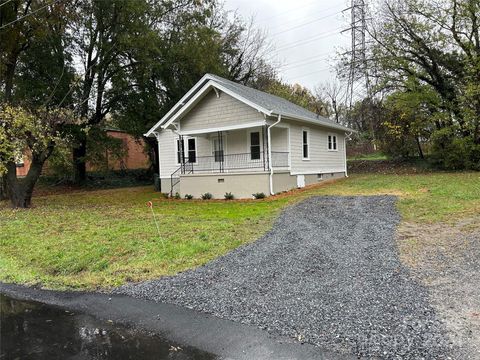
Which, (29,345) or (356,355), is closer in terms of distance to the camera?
(356,355)

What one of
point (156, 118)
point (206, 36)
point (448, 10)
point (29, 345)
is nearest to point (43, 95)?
point (156, 118)

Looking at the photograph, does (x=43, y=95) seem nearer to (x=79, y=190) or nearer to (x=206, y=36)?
(x=79, y=190)

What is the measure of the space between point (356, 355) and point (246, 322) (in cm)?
122

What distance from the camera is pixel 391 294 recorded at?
432 cm

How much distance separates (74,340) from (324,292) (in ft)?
9.39

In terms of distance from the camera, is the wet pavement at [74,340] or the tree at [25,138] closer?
the wet pavement at [74,340]

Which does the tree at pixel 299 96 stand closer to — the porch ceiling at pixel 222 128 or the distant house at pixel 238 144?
the distant house at pixel 238 144

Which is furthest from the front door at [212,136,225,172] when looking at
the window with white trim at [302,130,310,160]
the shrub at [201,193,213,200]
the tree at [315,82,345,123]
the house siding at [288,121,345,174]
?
the tree at [315,82,345,123]

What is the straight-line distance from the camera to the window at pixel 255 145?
17047 mm

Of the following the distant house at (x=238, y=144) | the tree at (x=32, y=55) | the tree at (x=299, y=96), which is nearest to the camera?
the tree at (x=32, y=55)

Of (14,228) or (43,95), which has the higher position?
(43,95)

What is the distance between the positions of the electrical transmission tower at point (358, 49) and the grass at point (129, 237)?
13.0m

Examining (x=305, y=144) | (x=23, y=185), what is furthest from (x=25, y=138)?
(x=305, y=144)

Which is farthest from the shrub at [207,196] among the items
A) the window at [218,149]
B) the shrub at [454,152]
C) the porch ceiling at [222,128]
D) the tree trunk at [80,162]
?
the shrub at [454,152]
